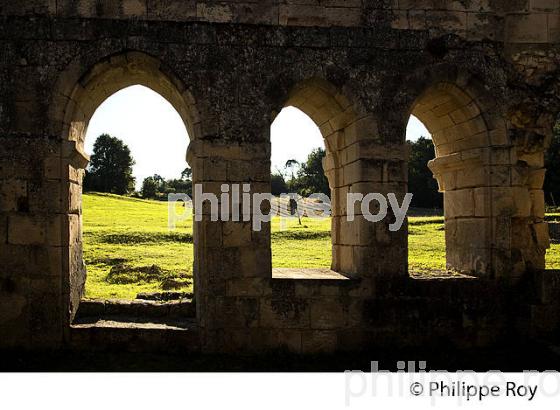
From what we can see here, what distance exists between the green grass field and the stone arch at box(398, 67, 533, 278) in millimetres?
1033

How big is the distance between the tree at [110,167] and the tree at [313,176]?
14.9 meters

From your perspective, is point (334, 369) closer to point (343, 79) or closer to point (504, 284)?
point (504, 284)

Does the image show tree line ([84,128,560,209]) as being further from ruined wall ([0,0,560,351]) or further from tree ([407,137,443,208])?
ruined wall ([0,0,560,351])

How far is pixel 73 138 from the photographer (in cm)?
658

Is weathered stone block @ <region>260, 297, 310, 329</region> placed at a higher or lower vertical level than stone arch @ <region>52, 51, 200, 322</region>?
lower

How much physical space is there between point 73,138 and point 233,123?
2.13 m

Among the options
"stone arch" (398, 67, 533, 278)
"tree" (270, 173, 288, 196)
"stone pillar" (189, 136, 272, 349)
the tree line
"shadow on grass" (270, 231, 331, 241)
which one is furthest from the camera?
"tree" (270, 173, 288, 196)

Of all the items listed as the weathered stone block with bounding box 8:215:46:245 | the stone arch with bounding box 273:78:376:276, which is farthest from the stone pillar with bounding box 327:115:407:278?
the weathered stone block with bounding box 8:215:46:245

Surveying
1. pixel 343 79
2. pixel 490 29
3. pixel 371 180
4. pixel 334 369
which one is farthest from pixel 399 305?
pixel 490 29

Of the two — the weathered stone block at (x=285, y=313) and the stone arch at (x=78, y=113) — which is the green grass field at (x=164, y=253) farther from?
the weathered stone block at (x=285, y=313)

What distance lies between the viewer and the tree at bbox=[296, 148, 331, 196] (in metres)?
42.9

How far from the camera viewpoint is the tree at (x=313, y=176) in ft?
141

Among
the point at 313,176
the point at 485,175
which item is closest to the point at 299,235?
the point at 485,175

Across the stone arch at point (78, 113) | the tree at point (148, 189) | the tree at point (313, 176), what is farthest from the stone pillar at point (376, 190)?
the tree at point (148, 189)
